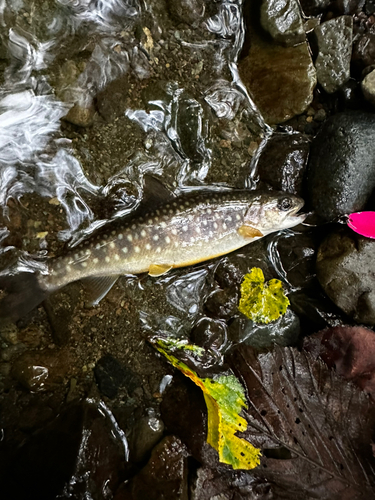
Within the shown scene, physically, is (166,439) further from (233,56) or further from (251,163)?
(233,56)

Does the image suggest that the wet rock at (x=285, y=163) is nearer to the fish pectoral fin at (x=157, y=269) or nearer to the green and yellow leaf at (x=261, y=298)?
the green and yellow leaf at (x=261, y=298)

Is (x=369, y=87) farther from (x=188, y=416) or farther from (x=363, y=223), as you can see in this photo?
(x=188, y=416)

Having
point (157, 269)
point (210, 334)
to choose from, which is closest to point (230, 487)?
point (210, 334)

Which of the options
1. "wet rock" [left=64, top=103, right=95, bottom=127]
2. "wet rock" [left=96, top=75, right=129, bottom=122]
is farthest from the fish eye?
"wet rock" [left=64, top=103, right=95, bottom=127]


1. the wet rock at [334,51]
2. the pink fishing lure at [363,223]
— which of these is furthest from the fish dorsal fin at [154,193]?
the wet rock at [334,51]

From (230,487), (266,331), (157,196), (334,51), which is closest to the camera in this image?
(230,487)

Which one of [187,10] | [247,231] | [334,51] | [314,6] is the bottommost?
[247,231]

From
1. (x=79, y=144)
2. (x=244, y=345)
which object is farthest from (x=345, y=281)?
(x=79, y=144)

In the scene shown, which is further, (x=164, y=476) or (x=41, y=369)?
(x=41, y=369)

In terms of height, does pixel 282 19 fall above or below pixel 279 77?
above
